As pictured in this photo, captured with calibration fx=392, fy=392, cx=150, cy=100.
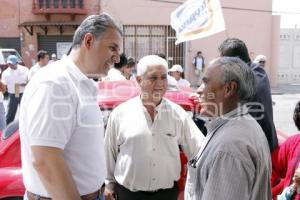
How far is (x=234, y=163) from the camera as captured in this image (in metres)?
1.59

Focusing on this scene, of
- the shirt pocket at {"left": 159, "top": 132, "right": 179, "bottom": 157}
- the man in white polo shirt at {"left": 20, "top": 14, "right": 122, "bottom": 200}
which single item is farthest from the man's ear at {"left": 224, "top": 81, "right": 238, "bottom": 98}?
the shirt pocket at {"left": 159, "top": 132, "right": 179, "bottom": 157}

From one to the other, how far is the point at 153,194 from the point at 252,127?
3.97 ft

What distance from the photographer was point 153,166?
2697mm

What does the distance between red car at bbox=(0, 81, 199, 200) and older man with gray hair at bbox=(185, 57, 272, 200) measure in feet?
4.90

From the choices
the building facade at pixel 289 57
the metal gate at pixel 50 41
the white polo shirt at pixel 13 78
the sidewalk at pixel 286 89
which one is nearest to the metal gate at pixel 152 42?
the metal gate at pixel 50 41

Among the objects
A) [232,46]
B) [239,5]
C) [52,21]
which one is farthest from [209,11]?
[52,21]

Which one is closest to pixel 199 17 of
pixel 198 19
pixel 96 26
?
pixel 198 19

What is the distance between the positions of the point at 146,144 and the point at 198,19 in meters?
3.92

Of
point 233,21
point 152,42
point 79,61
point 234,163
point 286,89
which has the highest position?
point 233,21

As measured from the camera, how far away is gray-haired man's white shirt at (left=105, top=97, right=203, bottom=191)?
2.71m

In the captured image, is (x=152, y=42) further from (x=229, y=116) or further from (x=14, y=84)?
(x=229, y=116)

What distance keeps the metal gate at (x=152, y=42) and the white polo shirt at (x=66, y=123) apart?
16.3m

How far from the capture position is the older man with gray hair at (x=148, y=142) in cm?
271

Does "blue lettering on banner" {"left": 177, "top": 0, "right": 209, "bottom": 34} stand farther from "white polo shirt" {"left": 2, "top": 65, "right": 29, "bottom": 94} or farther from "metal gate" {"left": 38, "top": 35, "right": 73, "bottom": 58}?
"metal gate" {"left": 38, "top": 35, "right": 73, "bottom": 58}
